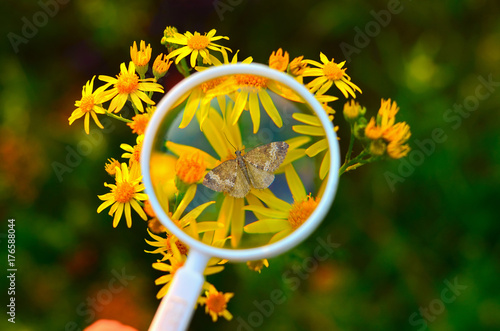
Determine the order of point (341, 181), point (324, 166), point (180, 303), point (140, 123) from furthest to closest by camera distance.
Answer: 1. point (341, 181)
2. point (140, 123)
3. point (324, 166)
4. point (180, 303)

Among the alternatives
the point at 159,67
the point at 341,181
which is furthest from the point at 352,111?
the point at 341,181

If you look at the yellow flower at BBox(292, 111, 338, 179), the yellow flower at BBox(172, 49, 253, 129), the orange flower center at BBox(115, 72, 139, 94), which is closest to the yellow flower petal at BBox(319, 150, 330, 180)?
the yellow flower at BBox(292, 111, 338, 179)

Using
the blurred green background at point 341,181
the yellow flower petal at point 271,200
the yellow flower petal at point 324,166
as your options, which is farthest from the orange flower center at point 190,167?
the blurred green background at point 341,181

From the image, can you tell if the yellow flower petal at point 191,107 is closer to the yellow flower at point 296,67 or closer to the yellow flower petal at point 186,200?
the yellow flower petal at point 186,200

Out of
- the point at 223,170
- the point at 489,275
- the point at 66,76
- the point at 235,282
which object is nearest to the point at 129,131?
the point at 66,76

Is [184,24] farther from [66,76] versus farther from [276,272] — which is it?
[276,272]

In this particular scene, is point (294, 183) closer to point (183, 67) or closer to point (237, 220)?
point (237, 220)

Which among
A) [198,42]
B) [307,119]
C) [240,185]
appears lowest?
[240,185]
